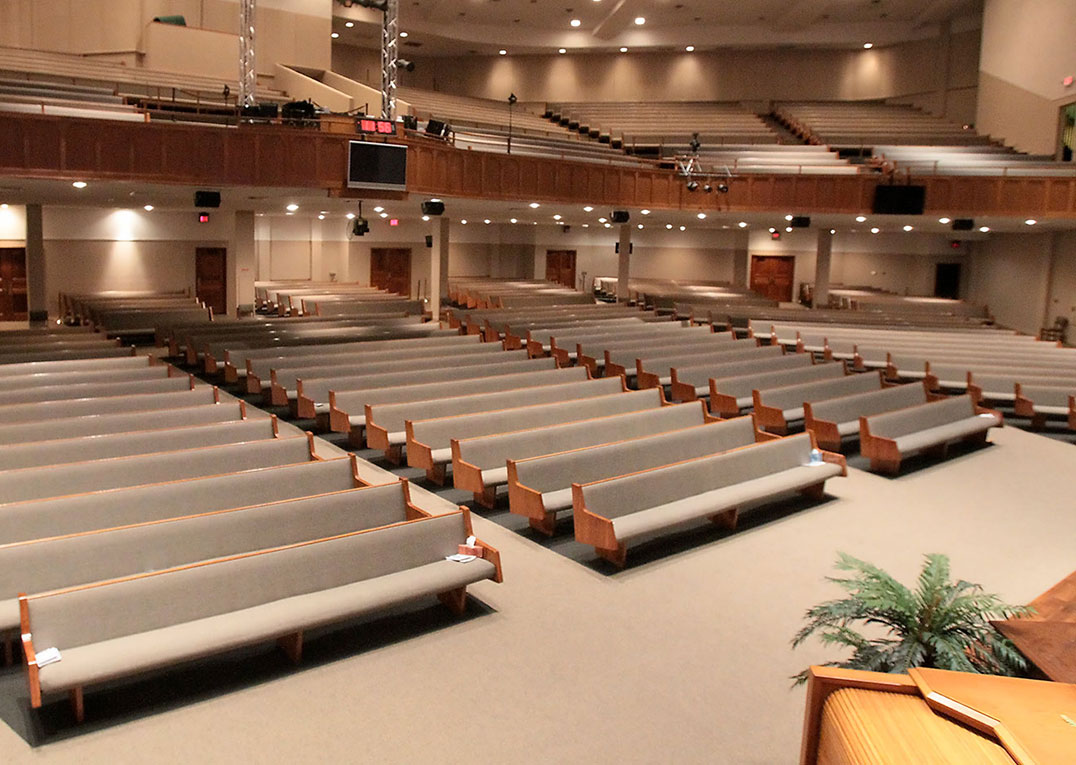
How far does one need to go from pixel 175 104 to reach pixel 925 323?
14.7 meters

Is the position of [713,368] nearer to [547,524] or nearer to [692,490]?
[692,490]

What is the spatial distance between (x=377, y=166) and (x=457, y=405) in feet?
17.3

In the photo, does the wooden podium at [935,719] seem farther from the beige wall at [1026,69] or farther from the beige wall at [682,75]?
the beige wall at [682,75]

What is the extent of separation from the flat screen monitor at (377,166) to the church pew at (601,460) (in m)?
6.12

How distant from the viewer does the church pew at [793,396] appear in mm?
9039

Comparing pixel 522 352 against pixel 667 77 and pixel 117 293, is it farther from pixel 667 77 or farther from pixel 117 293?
pixel 667 77

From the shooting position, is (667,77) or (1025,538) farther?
(667,77)

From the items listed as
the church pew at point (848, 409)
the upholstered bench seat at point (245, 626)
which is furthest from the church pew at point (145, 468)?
the church pew at point (848, 409)

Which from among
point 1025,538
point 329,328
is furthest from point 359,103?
point 1025,538

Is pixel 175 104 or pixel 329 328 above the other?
pixel 175 104

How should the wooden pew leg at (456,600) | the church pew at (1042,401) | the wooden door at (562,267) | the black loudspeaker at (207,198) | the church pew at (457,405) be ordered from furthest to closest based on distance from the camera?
the wooden door at (562,267) → the black loudspeaker at (207,198) → the church pew at (1042,401) → the church pew at (457,405) → the wooden pew leg at (456,600)

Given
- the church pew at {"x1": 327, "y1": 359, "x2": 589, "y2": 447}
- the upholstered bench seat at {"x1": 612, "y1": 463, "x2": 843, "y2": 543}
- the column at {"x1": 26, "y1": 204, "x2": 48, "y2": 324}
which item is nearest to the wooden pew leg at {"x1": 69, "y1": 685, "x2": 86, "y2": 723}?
the upholstered bench seat at {"x1": 612, "y1": 463, "x2": 843, "y2": 543}

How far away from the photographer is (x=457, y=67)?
29812 mm

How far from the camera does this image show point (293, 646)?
4.18 metres
